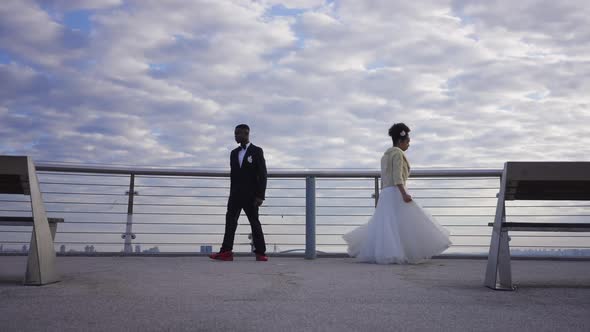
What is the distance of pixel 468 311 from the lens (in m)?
2.90

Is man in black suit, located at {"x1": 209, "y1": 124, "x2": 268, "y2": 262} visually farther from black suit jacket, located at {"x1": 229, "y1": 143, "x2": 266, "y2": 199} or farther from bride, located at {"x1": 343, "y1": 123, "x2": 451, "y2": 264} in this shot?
bride, located at {"x1": 343, "y1": 123, "x2": 451, "y2": 264}

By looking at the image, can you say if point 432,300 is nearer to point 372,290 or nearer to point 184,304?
point 372,290

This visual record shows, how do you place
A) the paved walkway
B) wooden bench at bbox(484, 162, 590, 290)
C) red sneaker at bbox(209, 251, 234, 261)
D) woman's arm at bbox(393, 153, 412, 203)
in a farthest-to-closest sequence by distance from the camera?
red sneaker at bbox(209, 251, 234, 261)
woman's arm at bbox(393, 153, 412, 203)
wooden bench at bbox(484, 162, 590, 290)
the paved walkway

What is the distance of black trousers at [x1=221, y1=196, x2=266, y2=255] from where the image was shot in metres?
7.12

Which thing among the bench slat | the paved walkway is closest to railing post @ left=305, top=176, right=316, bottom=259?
the paved walkway

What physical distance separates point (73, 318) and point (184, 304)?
0.56 metres

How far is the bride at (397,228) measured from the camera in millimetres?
6500

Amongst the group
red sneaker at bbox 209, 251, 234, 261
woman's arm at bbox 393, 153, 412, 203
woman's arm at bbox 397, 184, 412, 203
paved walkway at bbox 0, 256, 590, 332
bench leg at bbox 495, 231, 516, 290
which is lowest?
red sneaker at bbox 209, 251, 234, 261

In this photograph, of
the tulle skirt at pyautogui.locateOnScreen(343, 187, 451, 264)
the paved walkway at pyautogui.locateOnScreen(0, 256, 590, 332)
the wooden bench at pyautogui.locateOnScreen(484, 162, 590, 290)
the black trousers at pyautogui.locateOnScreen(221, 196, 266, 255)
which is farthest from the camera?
the black trousers at pyautogui.locateOnScreen(221, 196, 266, 255)

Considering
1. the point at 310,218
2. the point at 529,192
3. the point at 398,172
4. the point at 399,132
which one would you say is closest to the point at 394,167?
the point at 398,172

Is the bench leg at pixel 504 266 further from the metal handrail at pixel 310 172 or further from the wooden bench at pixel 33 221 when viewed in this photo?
the metal handrail at pixel 310 172

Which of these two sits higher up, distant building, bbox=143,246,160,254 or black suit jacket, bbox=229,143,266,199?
black suit jacket, bbox=229,143,266,199

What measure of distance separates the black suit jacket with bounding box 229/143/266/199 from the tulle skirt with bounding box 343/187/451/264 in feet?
3.97

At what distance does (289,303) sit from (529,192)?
184 cm
